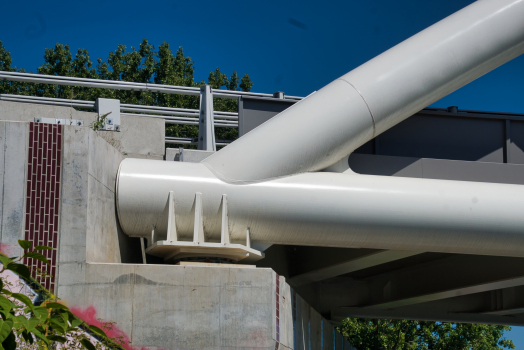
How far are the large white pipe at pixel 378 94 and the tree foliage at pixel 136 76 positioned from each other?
32692 mm

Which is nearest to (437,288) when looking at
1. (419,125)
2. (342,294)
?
(342,294)

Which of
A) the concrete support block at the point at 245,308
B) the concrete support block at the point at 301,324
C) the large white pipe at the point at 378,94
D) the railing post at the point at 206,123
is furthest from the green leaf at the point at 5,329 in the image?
the railing post at the point at 206,123

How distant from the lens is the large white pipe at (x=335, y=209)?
39.0 feet

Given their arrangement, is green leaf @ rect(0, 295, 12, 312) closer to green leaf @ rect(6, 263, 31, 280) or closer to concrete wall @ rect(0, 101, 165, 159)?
green leaf @ rect(6, 263, 31, 280)

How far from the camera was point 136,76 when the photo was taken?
178 feet

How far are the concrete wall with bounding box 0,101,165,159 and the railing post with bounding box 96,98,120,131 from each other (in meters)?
0.76

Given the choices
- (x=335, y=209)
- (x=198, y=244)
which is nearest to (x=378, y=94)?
(x=335, y=209)

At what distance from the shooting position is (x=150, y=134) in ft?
56.4

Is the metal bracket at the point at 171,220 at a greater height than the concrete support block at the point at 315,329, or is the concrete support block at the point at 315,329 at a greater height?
the metal bracket at the point at 171,220

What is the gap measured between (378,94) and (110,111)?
724 centimetres

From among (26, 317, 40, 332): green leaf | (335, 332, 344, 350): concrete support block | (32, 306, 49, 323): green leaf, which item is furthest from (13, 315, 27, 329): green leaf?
(335, 332, 344, 350): concrete support block

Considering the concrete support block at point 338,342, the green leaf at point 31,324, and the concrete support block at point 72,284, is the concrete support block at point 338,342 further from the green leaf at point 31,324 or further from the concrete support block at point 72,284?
the green leaf at point 31,324

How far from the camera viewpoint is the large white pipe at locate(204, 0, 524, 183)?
12.5 meters

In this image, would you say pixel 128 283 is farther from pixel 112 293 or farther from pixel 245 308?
pixel 245 308
